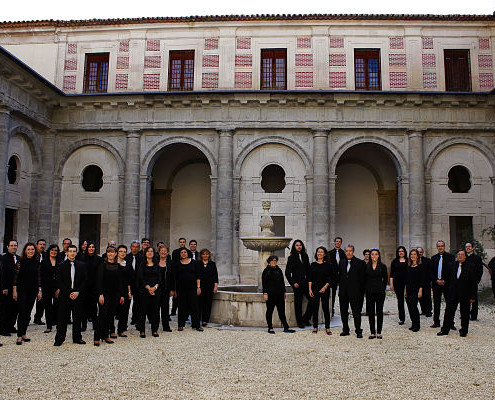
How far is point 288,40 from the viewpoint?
63.9 feet

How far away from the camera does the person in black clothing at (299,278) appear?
9.59 metres

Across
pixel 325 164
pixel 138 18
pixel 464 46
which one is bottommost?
pixel 325 164

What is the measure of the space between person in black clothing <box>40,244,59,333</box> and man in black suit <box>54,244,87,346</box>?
1.07 m

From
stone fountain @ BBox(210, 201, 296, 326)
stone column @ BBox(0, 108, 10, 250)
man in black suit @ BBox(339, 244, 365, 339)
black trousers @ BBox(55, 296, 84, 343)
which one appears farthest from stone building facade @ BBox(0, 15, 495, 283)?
black trousers @ BBox(55, 296, 84, 343)

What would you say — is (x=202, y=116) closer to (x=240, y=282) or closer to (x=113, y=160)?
(x=113, y=160)

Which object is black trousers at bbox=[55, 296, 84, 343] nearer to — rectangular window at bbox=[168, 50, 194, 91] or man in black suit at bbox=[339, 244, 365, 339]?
man in black suit at bbox=[339, 244, 365, 339]

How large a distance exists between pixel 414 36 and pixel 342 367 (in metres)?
16.6

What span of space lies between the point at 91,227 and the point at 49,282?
12507mm

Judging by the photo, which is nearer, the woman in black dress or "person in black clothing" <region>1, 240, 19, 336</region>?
"person in black clothing" <region>1, 240, 19, 336</region>

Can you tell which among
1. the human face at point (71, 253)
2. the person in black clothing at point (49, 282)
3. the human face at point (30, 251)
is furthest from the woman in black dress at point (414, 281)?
the human face at point (30, 251)

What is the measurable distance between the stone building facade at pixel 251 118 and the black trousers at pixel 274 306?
8542mm

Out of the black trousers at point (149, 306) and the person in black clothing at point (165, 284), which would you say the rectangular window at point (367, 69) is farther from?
the black trousers at point (149, 306)

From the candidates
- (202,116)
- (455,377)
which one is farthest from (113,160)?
(455,377)

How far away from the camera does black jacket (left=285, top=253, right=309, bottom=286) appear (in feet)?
31.4
